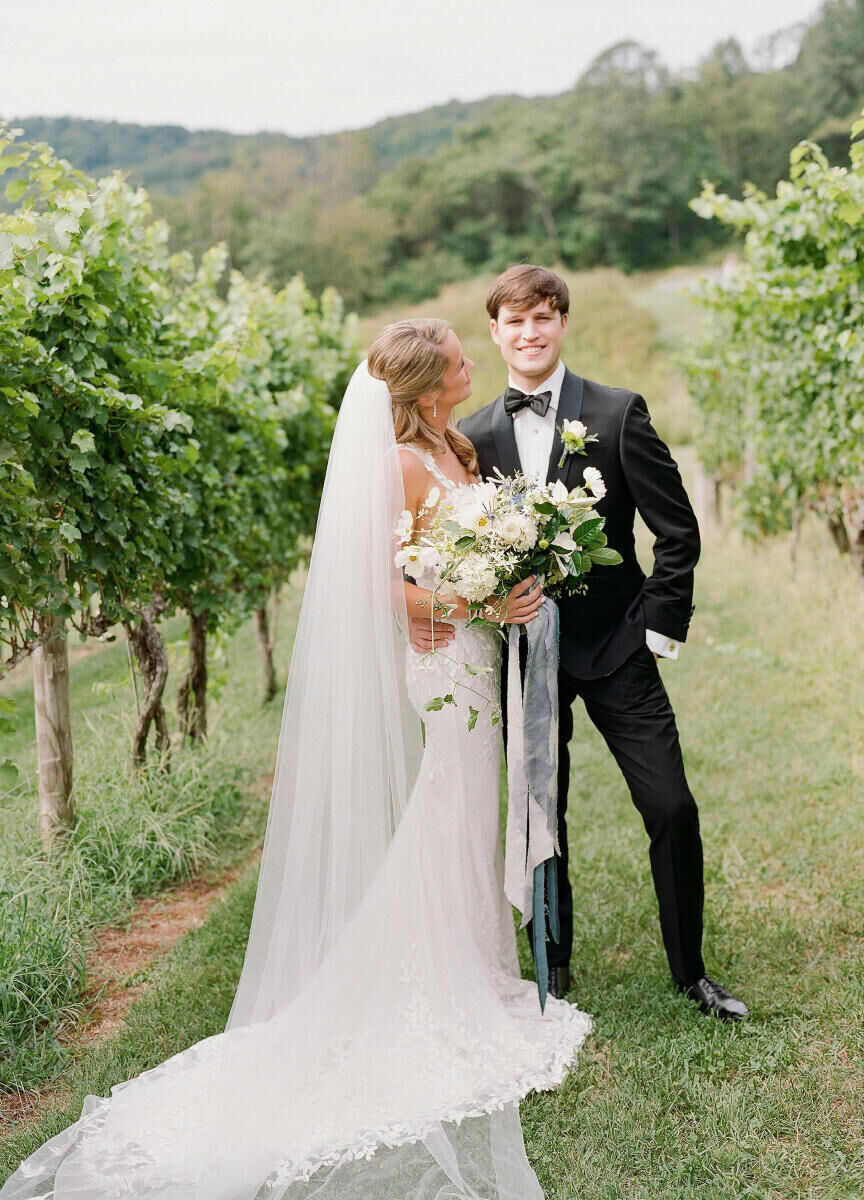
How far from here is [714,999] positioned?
3240 mm

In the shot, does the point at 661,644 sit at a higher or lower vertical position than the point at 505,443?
lower

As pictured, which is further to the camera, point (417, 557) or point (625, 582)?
point (625, 582)

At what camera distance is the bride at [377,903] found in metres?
2.77

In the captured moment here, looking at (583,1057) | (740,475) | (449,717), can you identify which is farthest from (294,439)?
(740,475)

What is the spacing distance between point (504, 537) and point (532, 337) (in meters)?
0.78

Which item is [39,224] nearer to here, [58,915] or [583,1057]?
[58,915]

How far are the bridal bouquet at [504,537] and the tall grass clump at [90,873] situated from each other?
1.88 m

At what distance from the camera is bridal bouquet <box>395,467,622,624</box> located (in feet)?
9.35

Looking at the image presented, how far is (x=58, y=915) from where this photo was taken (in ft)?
12.5

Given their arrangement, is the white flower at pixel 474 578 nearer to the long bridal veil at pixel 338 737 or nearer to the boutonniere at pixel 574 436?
the long bridal veil at pixel 338 737

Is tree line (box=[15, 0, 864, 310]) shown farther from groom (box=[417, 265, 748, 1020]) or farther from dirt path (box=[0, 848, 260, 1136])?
groom (box=[417, 265, 748, 1020])

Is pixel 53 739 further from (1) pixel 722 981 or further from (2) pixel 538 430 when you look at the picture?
(1) pixel 722 981

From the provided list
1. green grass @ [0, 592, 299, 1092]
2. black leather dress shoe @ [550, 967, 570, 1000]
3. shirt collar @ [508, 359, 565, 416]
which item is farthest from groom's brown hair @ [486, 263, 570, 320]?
green grass @ [0, 592, 299, 1092]

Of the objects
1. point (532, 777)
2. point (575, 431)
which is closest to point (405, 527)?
point (575, 431)
